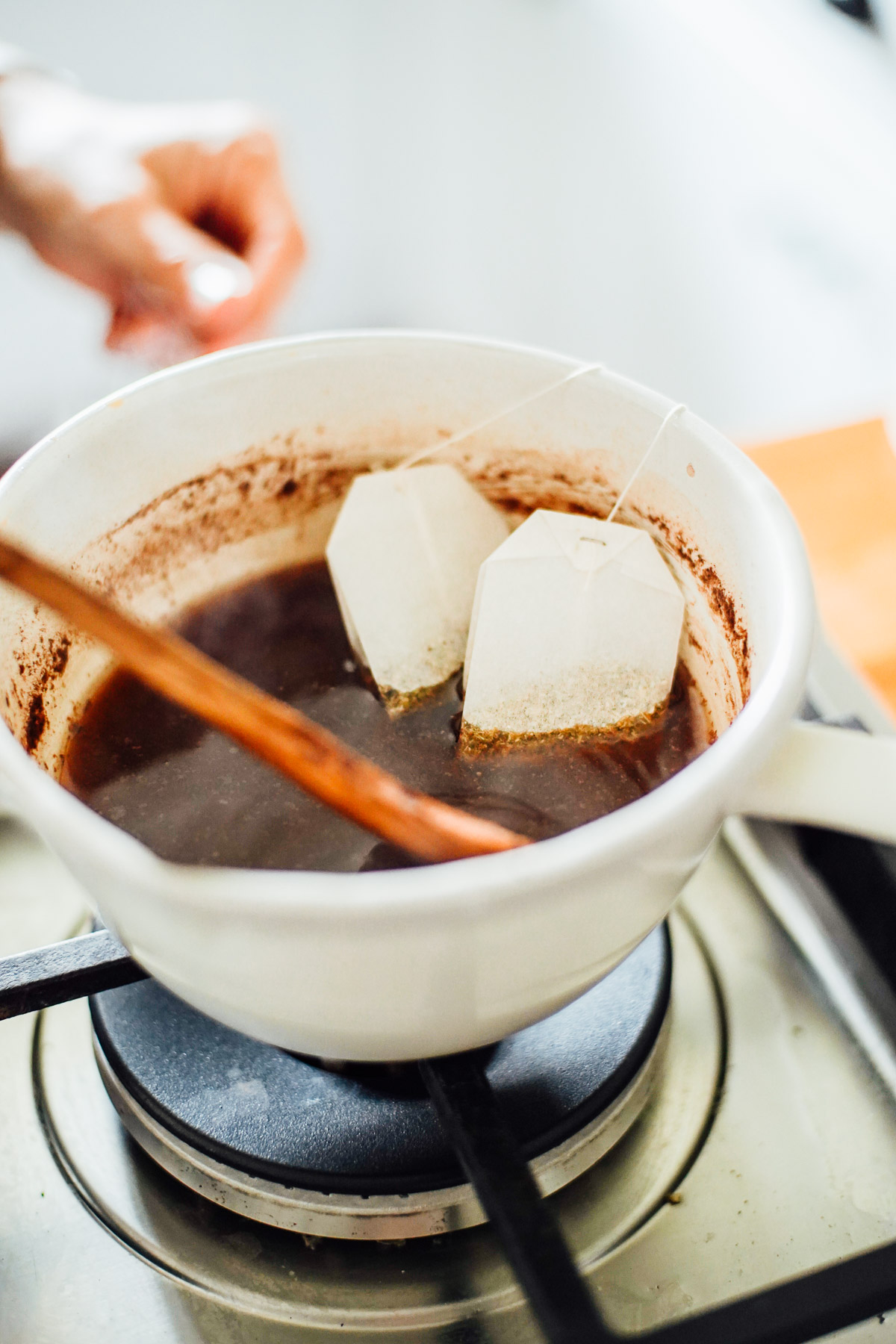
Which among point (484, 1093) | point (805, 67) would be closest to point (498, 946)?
point (484, 1093)

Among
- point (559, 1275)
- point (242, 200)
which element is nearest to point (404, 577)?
point (559, 1275)

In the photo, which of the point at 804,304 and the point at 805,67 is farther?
the point at 804,304

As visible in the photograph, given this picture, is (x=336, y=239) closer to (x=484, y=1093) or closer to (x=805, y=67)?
(x=805, y=67)

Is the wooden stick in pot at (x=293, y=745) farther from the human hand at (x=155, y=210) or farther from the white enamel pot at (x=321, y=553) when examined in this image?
the human hand at (x=155, y=210)

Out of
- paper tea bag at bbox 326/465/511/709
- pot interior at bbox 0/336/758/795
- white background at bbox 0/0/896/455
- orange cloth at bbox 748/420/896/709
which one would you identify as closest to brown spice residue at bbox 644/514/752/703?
pot interior at bbox 0/336/758/795

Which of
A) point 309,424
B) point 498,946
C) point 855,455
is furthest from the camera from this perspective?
point 855,455

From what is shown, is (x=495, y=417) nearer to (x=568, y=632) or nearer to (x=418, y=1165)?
(x=568, y=632)

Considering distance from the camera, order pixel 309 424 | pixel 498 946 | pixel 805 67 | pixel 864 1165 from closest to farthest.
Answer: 1. pixel 498 946
2. pixel 864 1165
3. pixel 309 424
4. pixel 805 67
